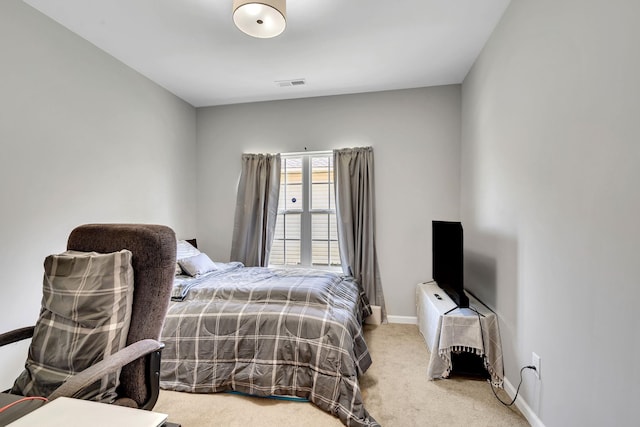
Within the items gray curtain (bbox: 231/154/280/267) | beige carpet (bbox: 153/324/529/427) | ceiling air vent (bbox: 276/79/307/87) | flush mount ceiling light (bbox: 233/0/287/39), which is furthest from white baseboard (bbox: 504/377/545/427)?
ceiling air vent (bbox: 276/79/307/87)

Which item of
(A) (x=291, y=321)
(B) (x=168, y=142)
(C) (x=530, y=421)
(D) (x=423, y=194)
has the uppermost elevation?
(B) (x=168, y=142)

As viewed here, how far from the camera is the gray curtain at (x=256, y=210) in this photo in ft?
11.9

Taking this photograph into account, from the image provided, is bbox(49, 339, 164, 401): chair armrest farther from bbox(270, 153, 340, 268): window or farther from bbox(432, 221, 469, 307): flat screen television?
bbox(270, 153, 340, 268): window

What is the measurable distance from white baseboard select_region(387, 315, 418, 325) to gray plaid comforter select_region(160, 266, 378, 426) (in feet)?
4.40

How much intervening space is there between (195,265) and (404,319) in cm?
244

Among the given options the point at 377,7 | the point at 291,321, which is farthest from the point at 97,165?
the point at 377,7

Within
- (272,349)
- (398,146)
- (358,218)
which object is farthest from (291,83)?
(272,349)

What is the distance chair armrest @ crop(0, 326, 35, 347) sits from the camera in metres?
1.21

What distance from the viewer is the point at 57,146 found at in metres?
2.17

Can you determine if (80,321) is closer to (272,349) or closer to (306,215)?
(272,349)

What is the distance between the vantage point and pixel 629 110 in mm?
1028

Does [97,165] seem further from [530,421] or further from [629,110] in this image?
[530,421]

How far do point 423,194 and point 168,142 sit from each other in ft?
10.2

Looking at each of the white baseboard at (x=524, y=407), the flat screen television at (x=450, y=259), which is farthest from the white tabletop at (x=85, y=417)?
the flat screen television at (x=450, y=259)
